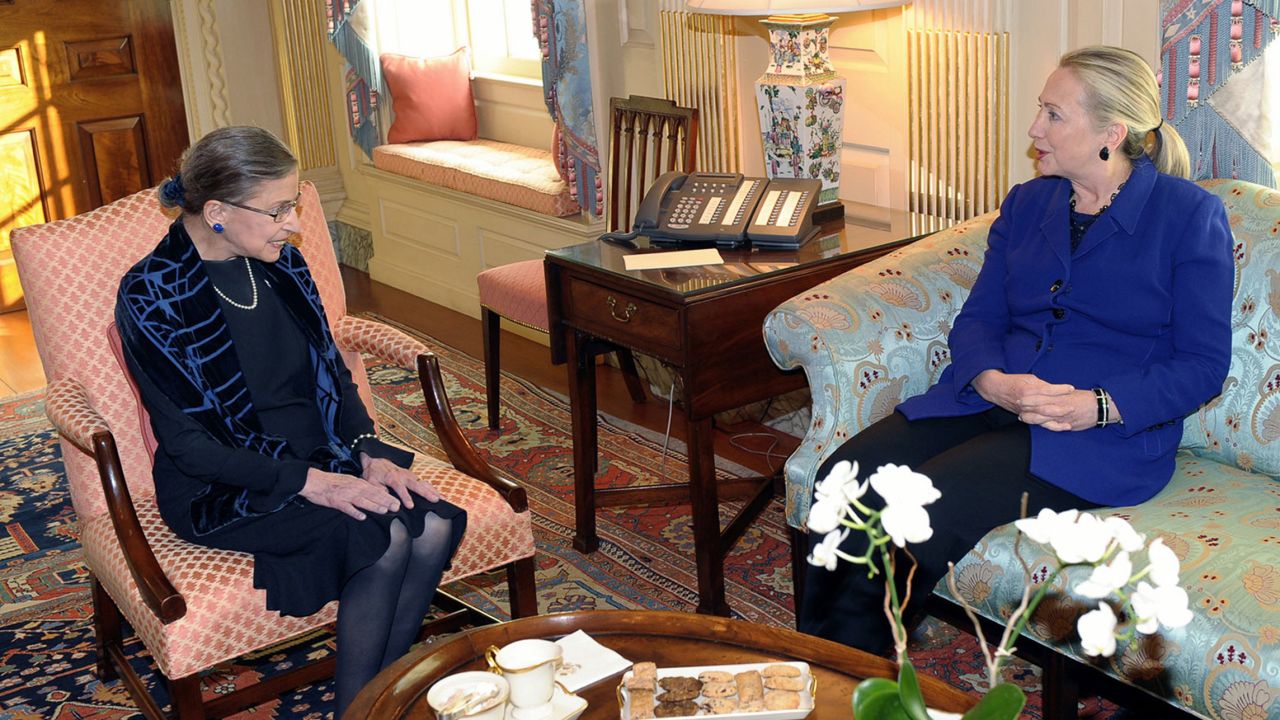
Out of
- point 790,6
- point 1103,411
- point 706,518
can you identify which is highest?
point 790,6

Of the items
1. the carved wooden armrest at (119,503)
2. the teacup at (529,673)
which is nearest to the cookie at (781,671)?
the teacup at (529,673)

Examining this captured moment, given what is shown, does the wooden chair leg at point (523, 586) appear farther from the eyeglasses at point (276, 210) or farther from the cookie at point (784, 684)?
the cookie at point (784, 684)

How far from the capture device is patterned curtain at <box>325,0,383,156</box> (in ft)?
17.8

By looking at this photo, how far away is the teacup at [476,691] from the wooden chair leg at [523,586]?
31.6 inches

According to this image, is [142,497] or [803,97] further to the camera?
[803,97]

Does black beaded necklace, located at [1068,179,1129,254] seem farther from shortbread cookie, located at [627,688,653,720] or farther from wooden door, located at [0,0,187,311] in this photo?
wooden door, located at [0,0,187,311]

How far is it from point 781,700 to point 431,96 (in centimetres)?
416

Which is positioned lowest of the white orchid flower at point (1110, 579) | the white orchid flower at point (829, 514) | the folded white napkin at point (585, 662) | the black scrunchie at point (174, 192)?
the folded white napkin at point (585, 662)

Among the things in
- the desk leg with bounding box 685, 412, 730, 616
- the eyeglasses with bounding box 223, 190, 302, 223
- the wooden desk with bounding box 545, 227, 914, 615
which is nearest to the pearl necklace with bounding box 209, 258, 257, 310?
the eyeglasses with bounding box 223, 190, 302, 223

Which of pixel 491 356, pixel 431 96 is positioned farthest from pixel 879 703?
pixel 431 96

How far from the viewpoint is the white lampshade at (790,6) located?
9.47 feet

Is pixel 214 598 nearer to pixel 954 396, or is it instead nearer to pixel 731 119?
pixel 954 396

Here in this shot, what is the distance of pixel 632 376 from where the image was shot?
427 cm

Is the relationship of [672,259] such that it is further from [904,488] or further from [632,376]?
[904,488]
